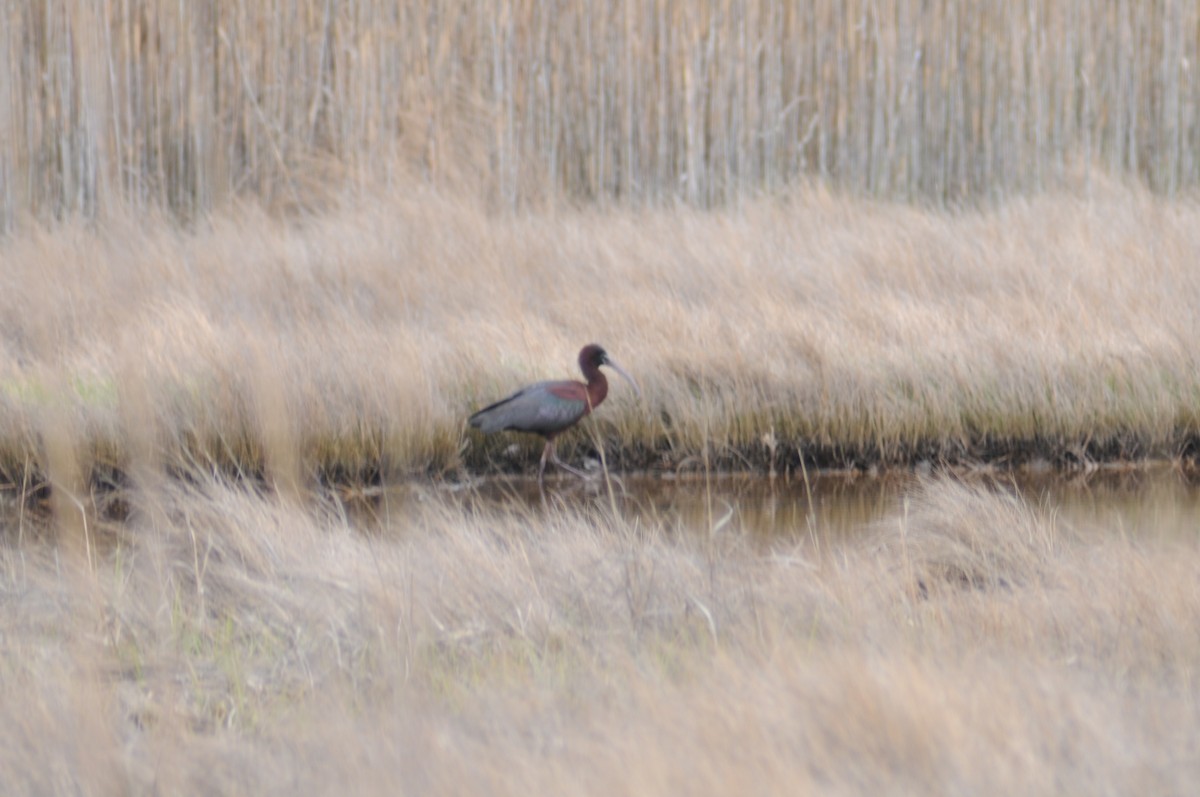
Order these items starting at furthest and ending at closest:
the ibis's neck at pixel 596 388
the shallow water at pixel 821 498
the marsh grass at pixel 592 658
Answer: the ibis's neck at pixel 596 388
the shallow water at pixel 821 498
the marsh grass at pixel 592 658

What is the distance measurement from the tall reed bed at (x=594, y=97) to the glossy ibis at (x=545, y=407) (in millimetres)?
3175

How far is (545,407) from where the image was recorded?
5324mm

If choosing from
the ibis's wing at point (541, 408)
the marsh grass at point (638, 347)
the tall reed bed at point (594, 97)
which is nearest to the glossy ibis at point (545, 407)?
the ibis's wing at point (541, 408)

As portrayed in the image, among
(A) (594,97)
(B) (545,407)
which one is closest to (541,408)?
(B) (545,407)

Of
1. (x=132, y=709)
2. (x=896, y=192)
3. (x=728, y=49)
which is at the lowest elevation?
(x=132, y=709)

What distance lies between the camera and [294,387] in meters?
5.66

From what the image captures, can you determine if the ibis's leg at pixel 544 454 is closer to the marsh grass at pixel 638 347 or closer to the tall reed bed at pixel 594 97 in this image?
the marsh grass at pixel 638 347

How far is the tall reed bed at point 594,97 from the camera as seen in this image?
839 cm

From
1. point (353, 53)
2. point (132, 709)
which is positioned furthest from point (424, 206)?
point (132, 709)

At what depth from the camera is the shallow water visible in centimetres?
489

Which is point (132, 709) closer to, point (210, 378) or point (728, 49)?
point (210, 378)

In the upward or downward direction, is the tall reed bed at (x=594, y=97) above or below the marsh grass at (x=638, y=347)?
above

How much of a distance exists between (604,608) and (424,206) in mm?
4731

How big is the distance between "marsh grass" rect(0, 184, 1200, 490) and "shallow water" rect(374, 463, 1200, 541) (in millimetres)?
→ 163
